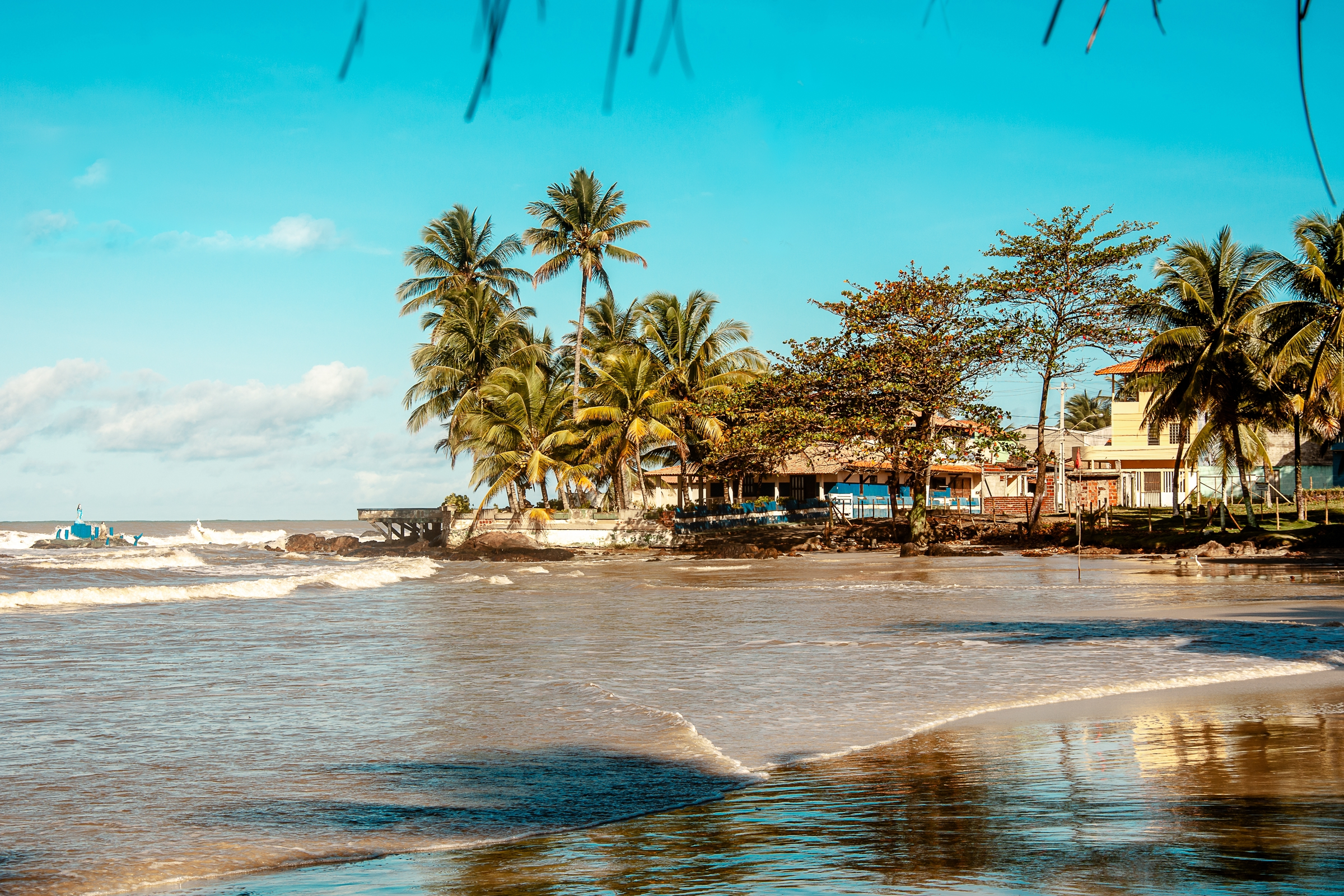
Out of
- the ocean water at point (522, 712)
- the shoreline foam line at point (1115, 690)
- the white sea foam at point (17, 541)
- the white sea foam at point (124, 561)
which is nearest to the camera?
the ocean water at point (522, 712)

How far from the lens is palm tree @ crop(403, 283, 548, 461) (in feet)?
144

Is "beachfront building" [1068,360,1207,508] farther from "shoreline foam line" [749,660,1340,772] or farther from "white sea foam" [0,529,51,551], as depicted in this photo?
"white sea foam" [0,529,51,551]

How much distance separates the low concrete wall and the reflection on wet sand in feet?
110

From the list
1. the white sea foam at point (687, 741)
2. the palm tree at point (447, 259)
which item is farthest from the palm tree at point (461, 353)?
the white sea foam at point (687, 741)

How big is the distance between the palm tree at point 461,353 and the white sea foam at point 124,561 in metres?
11.3

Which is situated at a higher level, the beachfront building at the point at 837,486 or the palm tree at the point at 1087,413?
the palm tree at the point at 1087,413

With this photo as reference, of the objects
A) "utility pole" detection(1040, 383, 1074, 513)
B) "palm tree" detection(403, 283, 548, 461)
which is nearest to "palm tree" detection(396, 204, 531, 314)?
"palm tree" detection(403, 283, 548, 461)

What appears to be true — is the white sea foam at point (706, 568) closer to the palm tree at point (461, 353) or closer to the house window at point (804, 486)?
the palm tree at point (461, 353)

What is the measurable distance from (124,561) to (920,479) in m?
29.6

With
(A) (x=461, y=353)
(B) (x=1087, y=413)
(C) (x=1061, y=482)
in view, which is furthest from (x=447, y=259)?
(B) (x=1087, y=413)

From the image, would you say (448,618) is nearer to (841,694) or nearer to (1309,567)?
(841,694)

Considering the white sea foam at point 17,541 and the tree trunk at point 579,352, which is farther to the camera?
the white sea foam at point 17,541

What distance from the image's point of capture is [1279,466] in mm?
45188

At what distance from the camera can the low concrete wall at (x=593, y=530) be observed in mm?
39719
